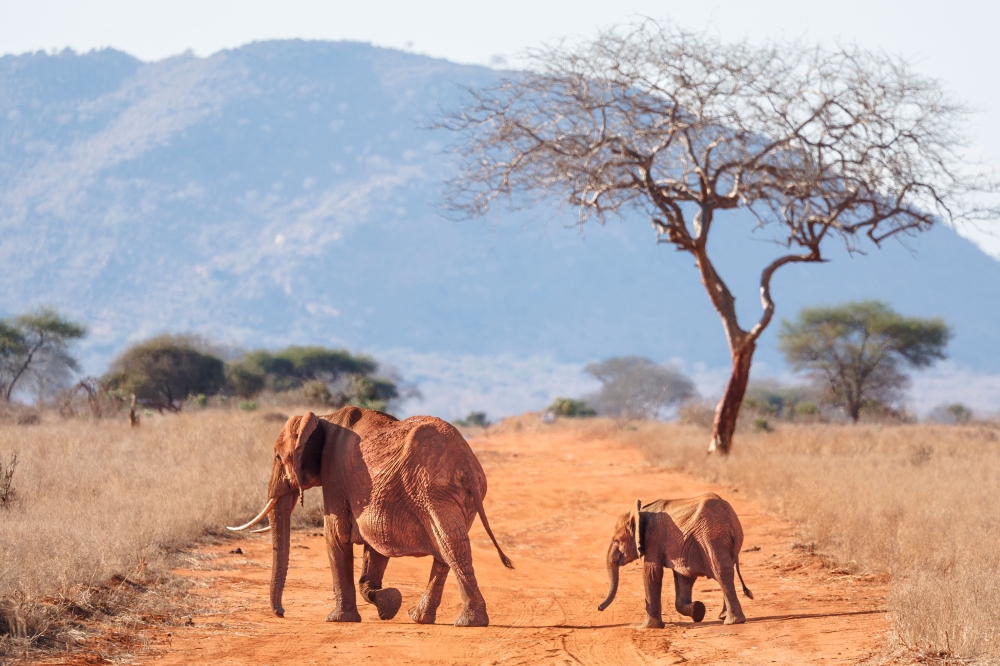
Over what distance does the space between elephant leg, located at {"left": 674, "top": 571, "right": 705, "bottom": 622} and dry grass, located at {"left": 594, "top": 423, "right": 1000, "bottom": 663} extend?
1.28 m

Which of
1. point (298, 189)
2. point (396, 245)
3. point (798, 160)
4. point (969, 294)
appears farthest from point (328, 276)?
point (798, 160)

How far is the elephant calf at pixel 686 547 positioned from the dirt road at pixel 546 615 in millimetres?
154

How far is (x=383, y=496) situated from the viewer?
677 cm

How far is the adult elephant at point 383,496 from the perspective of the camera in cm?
671

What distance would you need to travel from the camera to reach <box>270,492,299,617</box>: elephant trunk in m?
7.17

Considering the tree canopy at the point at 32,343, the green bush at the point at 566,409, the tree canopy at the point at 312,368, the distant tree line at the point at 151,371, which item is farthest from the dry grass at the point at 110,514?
the tree canopy at the point at 312,368

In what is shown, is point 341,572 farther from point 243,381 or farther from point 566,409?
point 243,381

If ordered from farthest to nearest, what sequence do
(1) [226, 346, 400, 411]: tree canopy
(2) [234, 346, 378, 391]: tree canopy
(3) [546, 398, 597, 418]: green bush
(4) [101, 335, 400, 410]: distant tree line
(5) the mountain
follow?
(5) the mountain → (2) [234, 346, 378, 391]: tree canopy → (1) [226, 346, 400, 411]: tree canopy → (3) [546, 398, 597, 418]: green bush → (4) [101, 335, 400, 410]: distant tree line

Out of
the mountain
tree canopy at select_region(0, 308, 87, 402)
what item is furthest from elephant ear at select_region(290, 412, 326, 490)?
the mountain

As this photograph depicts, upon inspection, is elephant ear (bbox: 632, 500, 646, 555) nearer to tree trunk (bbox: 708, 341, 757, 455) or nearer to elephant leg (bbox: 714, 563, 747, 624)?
elephant leg (bbox: 714, 563, 747, 624)

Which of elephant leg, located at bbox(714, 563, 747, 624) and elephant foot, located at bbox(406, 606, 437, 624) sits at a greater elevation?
elephant leg, located at bbox(714, 563, 747, 624)

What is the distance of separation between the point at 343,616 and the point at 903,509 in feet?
20.1

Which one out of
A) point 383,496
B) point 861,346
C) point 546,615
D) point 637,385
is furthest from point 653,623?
point 637,385

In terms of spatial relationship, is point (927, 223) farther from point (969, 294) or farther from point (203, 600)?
point (969, 294)
